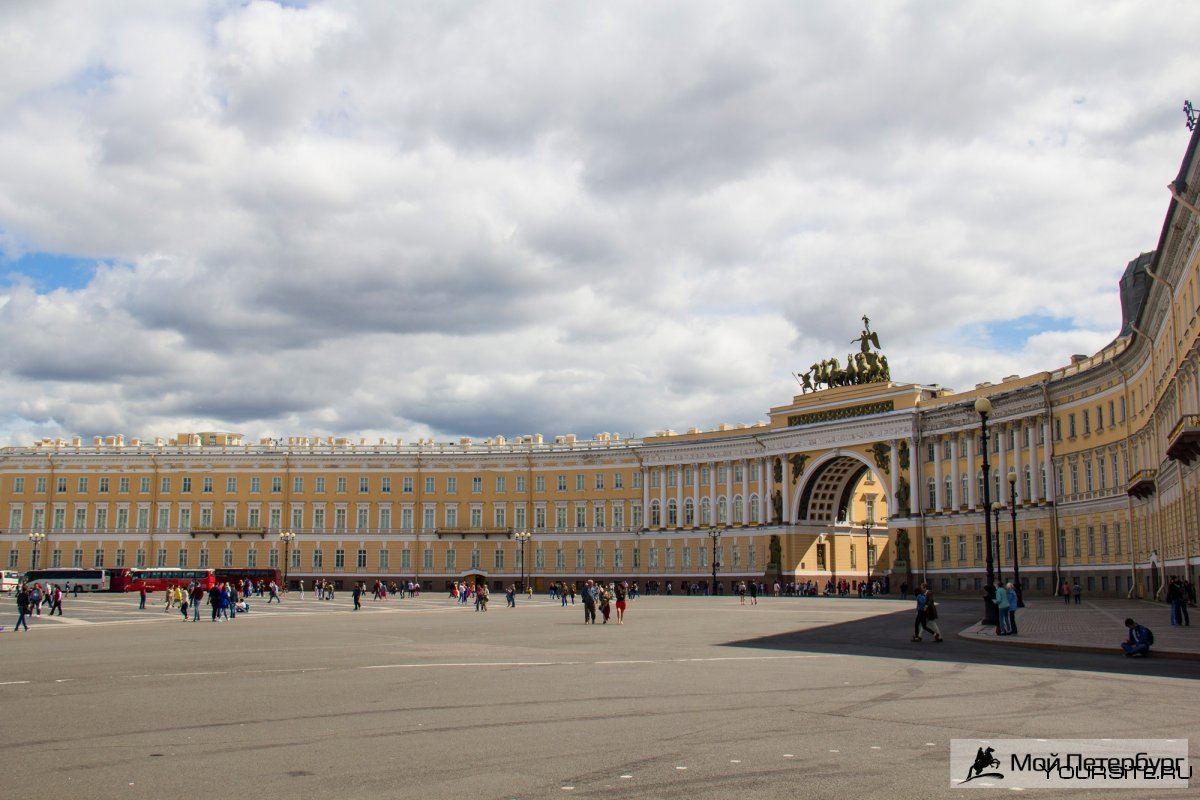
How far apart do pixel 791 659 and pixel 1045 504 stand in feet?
178

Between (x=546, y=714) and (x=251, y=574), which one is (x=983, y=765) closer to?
(x=546, y=714)

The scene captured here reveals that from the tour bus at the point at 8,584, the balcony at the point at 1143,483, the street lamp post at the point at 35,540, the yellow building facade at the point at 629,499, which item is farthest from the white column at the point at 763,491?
the street lamp post at the point at 35,540

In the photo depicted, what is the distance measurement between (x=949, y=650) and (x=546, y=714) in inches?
614

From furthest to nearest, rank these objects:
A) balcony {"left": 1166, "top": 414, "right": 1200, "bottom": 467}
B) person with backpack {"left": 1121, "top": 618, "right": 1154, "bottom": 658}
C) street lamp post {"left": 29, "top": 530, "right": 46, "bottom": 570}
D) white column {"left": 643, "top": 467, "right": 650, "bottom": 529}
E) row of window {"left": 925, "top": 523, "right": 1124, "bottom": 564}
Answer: white column {"left": 643, "top": 467, "right": 650, "bottom": 529}, street lamp post {"left": 29, "top": 530, "right": 46, "bottom": 570}, row of window {"left": 925, "top": 523, "right": 1124, "bottom": 564}, balcony {"left": 1166, "top": 414, "right": 1200, "bottom": 467}, person with backpack {"left": 1121, "top": 618, "right": 1154, "bottom": 658}

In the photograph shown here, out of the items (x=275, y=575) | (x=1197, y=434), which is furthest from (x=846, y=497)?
(x=1197, y=434)

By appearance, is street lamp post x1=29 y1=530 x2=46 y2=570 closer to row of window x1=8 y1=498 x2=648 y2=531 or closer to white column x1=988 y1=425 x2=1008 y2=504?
row of window x1=8 y1=498 x2=648 y2=531

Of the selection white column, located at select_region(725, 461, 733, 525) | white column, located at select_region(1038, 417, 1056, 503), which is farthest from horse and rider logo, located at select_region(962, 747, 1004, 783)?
white column, located at select_region(725, 461, 733, 525)

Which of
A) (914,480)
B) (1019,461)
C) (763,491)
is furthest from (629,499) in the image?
(1019,461)

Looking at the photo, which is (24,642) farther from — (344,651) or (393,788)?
(393,788)

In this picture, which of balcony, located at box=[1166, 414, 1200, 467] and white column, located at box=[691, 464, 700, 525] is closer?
balcony, located at box=[1166, 414, 1200, 467]

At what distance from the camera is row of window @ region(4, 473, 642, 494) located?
109 meters

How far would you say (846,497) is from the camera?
326 feet

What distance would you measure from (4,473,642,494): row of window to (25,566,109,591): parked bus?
15.8 m

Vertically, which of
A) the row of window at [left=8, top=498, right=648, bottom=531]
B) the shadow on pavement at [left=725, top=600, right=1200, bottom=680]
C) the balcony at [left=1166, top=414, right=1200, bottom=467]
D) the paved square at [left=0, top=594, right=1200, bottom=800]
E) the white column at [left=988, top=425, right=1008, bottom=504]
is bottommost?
the shadow on pavement at [left=725, top=600, right=1200, bottom=680]
